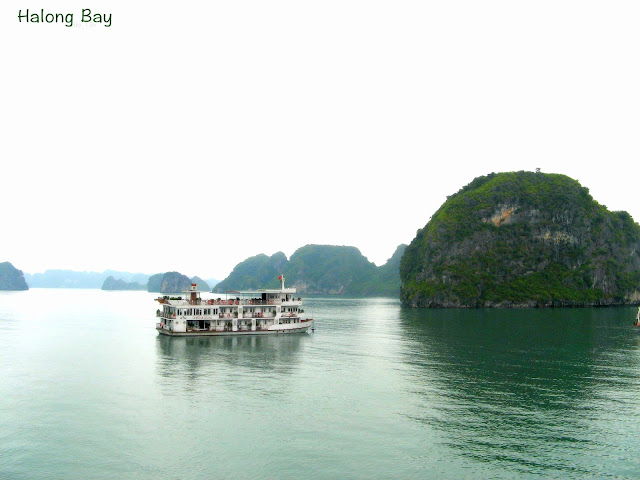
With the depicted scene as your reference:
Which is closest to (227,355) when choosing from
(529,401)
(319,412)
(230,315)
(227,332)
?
(227,332)

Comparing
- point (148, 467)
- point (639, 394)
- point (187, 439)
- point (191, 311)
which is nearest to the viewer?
point (148, 467)

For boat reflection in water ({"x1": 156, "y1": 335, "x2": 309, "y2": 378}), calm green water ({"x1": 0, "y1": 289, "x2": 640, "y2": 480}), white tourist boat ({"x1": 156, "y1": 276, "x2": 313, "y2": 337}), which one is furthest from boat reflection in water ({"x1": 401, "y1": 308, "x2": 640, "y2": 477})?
white tourist boat ({"x1": 156, "y1": 276, "x2": 313, "y2": 337})

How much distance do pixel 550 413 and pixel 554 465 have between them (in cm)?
1132

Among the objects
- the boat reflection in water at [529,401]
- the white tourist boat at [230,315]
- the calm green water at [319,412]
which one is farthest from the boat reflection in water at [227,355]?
the boat reflection in water at [529,401]

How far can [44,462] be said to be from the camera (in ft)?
107

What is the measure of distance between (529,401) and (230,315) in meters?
59.6

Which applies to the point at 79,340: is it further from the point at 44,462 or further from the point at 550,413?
the point at 550,413

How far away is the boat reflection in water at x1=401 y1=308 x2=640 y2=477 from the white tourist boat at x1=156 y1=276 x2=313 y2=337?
83.2ft

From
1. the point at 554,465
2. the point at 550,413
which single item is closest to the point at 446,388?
the point at 550,413

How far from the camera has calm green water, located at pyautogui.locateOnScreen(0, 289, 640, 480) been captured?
32250 millimetres

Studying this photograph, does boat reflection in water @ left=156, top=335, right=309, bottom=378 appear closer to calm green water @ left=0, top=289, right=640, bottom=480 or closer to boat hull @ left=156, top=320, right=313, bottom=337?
calm green water @ left=0, top=289, right=640, bottom=480

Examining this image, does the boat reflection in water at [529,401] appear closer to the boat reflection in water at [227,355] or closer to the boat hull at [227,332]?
the boat reflection in water at [227,355]

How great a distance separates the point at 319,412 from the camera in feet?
141

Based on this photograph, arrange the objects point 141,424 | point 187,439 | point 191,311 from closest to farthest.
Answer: point 187,439
point 141,424
point 191,311
